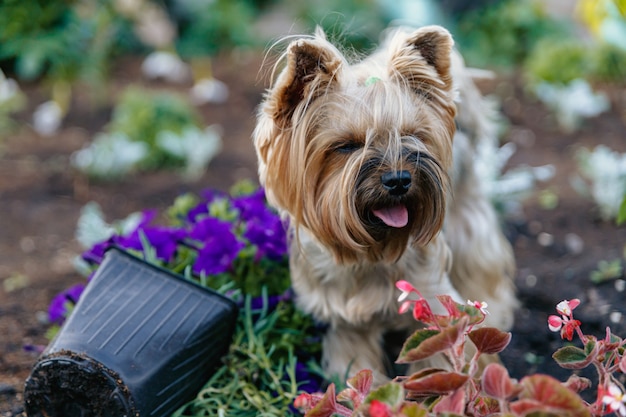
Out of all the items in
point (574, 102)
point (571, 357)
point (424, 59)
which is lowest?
point (574, 102)

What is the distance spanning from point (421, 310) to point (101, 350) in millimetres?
1253

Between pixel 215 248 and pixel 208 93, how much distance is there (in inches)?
163

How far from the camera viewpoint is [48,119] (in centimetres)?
680

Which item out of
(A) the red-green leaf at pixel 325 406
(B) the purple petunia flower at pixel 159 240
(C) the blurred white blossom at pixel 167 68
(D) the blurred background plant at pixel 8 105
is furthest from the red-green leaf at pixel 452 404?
(C) the blurred white blossom at pixel 167 68

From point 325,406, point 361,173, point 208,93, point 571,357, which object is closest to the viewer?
point 325,406

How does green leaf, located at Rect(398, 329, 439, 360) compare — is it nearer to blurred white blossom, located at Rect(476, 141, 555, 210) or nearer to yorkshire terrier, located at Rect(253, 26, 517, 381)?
yorkshire terrier, located at Rect(253, 26, 517, 381)

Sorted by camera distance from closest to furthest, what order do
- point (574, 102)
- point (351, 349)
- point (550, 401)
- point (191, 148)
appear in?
point (550, 401) → point (351, 349) → point (191, 148) → point (574, 102)

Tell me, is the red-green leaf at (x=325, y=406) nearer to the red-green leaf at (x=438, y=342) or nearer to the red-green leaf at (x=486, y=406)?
the red-green leaf at (x=438, y=342)

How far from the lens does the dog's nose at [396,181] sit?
2676 mm

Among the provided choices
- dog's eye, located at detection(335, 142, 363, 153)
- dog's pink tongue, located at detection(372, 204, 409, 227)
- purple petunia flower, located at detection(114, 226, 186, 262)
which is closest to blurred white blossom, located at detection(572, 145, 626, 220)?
dog's pink tongue, located at detection(372, 204, 409, 227)

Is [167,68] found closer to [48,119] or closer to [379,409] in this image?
[48,119]

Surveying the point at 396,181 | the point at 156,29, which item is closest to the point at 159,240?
the point at 396,181

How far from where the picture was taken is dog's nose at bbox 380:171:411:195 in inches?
105

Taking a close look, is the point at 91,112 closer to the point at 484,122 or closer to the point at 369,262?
the point at 484,122
